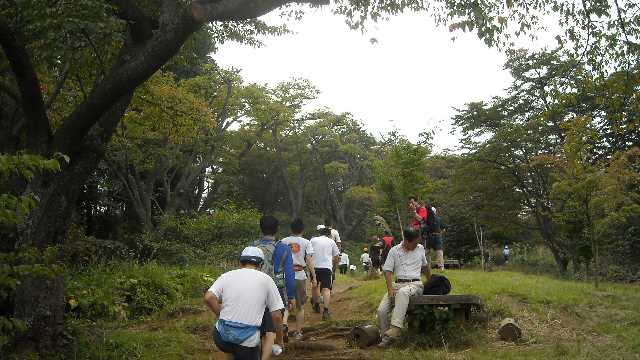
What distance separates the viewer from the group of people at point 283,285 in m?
4.58

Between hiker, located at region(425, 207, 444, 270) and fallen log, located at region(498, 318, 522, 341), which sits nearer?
fallen log, located at region(498, 318, 522, 341)

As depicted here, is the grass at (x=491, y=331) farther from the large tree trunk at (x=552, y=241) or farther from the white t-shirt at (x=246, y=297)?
the large tree trunk at (x=552, y=241)

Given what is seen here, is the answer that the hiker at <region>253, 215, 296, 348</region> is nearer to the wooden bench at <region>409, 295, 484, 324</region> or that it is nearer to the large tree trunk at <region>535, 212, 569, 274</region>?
the wooden bench at <region>409, 295, 484, 324</region>

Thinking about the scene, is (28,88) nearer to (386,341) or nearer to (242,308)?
(242,308)

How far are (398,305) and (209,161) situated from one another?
18281 millimetres

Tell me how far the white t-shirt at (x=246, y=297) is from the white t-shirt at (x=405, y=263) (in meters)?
3.40

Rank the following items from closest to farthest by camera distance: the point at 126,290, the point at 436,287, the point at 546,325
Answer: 1. the point at 436,287
2. the point at 546,325
3. the point at 126,290

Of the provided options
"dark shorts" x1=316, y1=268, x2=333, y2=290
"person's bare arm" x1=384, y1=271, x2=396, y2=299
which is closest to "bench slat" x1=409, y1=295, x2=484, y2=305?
"person's bare arm" x1=384, y1=271, x2=396, y2=299

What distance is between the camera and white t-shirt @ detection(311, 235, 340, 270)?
979 cm

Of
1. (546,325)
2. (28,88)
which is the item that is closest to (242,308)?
(28,88)

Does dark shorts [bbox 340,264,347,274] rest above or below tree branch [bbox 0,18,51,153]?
below

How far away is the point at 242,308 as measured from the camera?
15.0 feet

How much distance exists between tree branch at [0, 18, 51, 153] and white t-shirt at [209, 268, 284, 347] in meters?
3.41

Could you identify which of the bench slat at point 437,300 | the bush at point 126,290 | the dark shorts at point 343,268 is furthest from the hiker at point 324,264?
the dark shorts at point 343,268
